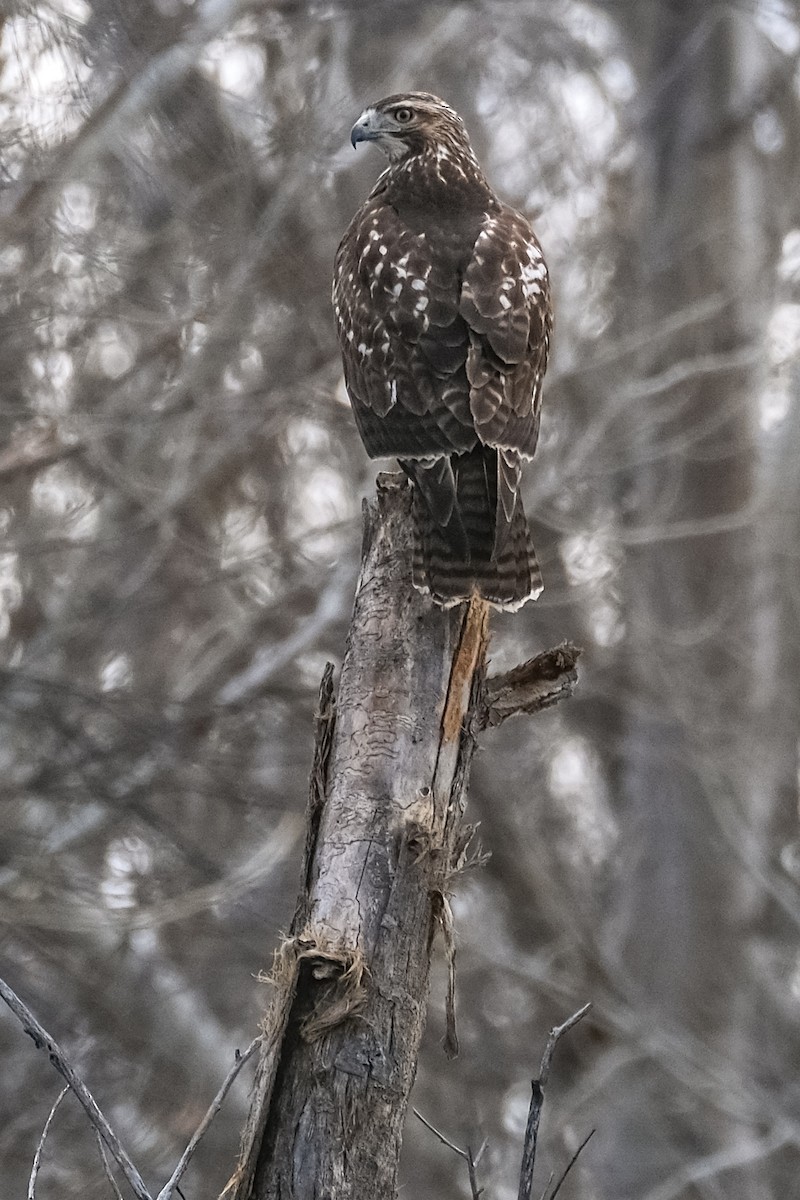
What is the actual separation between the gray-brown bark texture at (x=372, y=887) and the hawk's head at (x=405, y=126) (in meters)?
2.19

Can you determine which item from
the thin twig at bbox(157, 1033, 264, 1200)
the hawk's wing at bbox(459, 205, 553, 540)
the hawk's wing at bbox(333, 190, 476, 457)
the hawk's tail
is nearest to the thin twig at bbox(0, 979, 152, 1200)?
the thin twig at bbox(157, 1033, 264, 1200)

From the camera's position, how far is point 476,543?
3746 millimetres

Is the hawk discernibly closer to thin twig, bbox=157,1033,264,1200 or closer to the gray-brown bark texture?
the gray-brown bark texture

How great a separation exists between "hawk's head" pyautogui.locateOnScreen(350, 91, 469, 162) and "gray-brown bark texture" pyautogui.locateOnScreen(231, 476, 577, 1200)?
2.19m

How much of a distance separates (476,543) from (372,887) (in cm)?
110

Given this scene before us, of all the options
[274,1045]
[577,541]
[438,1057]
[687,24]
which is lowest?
[274,1045]

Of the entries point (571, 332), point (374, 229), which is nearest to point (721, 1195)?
point (571, 332)

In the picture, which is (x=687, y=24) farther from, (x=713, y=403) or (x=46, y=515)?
(x=46, y=515)

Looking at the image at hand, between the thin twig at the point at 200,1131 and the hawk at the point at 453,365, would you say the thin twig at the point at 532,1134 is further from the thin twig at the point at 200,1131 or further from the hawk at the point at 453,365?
the hawk at the point at 453,365

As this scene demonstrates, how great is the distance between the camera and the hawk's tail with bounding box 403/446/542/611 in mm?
3457

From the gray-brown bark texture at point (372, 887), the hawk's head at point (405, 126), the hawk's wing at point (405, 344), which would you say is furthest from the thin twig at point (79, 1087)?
the hawk's head at point (405, 126)

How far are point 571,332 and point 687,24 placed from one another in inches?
229

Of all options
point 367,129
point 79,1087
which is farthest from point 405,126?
point 79,1087

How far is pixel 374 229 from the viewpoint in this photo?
4.60 m
